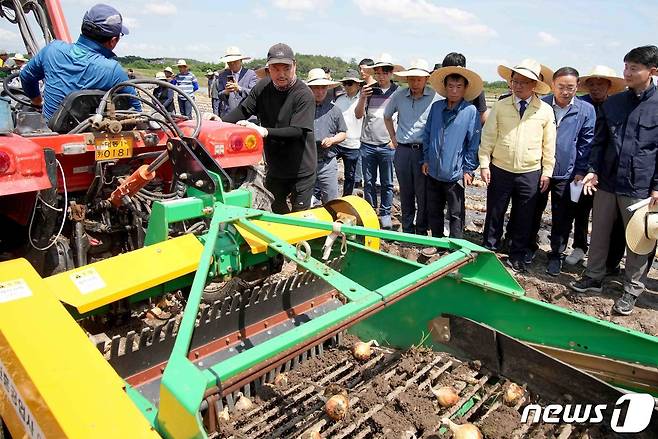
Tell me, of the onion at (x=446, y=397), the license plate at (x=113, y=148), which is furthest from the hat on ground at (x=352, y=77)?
the onion at (x=446, y=397)

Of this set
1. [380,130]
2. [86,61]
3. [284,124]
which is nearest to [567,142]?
[380,130]

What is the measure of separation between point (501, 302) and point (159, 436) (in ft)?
5.10

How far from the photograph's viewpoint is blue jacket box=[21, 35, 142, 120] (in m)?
2.91

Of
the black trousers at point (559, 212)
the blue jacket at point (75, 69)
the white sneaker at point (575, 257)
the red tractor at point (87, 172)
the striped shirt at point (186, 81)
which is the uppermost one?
A: the striped shirt at point (186, 81)

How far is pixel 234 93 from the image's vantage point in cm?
729

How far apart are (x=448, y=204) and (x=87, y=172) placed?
9.75ft

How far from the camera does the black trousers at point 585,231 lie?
425 cm

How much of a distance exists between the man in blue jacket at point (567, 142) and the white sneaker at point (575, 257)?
0.30 meters

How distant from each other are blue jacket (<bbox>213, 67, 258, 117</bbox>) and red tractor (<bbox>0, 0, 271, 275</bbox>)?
4154 mm

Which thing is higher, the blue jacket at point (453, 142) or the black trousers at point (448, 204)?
the blue jacket at point (453, 142)

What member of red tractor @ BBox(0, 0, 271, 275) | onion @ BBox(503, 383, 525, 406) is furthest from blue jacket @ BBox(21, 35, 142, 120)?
onion @ BBox(503, 383, 525, 406)

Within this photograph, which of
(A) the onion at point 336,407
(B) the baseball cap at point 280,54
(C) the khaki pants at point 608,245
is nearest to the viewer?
(A) the onion at point 336,407

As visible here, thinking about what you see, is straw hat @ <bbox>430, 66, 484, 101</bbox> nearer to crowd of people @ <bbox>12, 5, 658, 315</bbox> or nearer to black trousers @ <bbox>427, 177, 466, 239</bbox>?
crowd of people @ <bbox>12, 5, 658, 315</bbox>

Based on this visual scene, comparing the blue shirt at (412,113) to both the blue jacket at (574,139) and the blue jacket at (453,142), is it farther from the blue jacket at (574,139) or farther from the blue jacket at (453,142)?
the blue jacket at (574,139)
